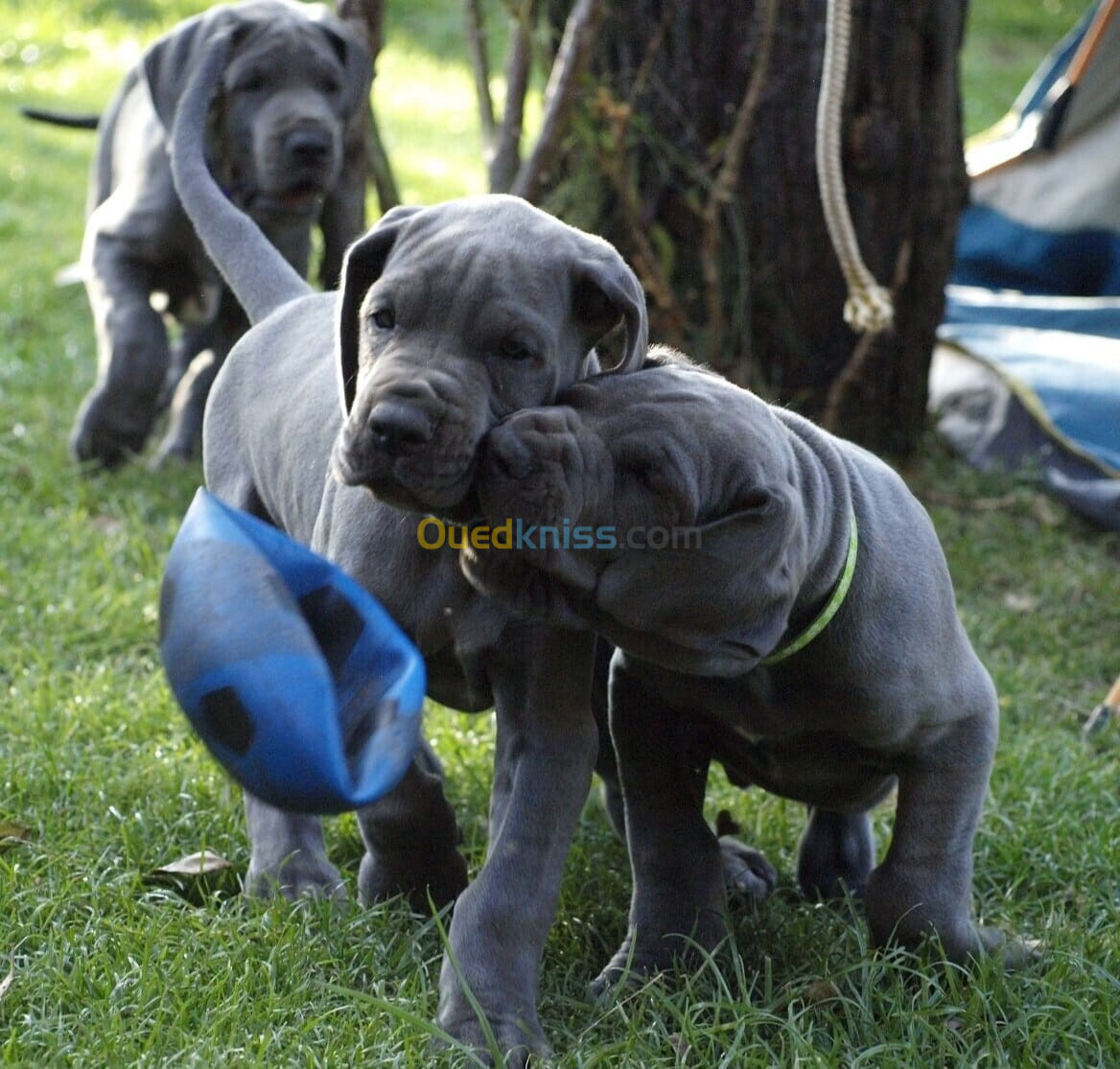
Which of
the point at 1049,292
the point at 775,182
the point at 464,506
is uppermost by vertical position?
the point at 464,506

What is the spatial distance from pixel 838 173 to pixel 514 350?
7.53 feet

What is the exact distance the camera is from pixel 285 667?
7.75 feet

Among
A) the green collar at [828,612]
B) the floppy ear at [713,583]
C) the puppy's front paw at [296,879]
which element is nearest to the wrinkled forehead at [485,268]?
the floppy ear at [713,583]

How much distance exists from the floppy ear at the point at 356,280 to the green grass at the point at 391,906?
101cm

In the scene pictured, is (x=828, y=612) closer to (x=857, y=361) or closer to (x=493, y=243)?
(x=493, y=243)

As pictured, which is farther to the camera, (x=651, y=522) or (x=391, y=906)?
(x=391, y=906)

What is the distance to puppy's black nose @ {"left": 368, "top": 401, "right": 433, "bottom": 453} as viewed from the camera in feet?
7.93

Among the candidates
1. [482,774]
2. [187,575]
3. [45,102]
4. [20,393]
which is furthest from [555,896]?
[45,102]

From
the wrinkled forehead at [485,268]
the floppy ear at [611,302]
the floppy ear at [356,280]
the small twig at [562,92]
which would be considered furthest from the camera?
the small twig at [562,92]

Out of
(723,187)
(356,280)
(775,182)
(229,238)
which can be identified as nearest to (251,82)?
(229,238)

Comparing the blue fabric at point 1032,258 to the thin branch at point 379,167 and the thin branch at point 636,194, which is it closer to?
the thin branch at point 636,194

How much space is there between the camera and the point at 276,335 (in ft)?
12.0

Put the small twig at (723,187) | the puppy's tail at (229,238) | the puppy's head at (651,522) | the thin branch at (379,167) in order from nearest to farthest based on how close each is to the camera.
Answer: the puppy's head at (651,522)
the puppy's tail at (229,238)
the small twig at (723,187)
the thin branch at (379,167)

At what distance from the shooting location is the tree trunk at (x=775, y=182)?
5.86m
